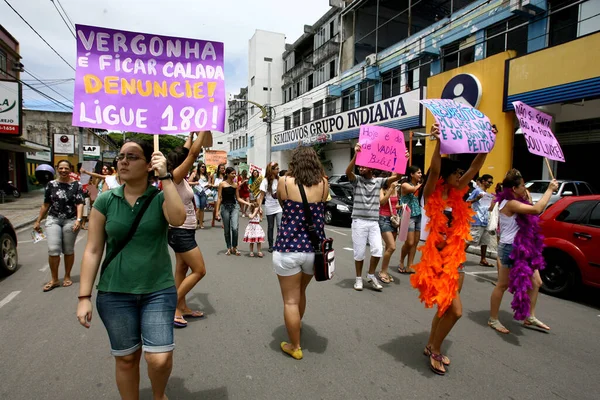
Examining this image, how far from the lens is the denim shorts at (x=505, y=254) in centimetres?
412

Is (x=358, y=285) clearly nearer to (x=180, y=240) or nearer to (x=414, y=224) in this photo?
(x=414, y=224)

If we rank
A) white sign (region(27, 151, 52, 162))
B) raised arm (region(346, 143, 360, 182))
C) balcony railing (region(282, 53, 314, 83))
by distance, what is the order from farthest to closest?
1. white sign (region(27, 151, 52, 162))
2. balcony railing (region(282, 53, 314, 83))
3. raised arm (region(346, 143, 360, 182))

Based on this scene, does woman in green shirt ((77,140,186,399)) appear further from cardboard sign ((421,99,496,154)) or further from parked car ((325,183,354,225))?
parked car ((325,183,354,225))

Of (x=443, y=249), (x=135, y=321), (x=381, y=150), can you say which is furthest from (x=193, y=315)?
(x=381, y=150)

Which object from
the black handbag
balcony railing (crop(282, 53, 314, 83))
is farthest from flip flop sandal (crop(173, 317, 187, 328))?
balcony railing (crop(282, 53, 314, 83))

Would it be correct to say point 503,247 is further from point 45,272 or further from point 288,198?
point 45,272

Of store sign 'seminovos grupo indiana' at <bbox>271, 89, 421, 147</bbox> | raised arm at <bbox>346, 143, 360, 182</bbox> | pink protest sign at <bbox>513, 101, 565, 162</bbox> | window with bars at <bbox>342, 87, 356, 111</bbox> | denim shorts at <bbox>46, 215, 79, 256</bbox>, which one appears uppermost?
window with bars at <bbox>342, 87, 356, 111</bbox>

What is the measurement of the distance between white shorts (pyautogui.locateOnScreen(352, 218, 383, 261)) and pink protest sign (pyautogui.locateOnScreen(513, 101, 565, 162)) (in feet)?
7.07

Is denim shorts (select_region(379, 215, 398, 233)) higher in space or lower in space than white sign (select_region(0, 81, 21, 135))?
lower

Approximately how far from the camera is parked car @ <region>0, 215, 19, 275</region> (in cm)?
601

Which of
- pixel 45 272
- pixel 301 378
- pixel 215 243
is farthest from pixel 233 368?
pixel 215 243

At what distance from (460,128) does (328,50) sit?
84.2 ft

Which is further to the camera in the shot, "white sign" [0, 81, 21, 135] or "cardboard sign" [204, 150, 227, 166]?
"cardboard sign" [204, 150, 227, 166]

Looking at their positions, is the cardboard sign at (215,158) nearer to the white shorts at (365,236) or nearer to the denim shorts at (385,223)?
the denim shorts at (385,223)
